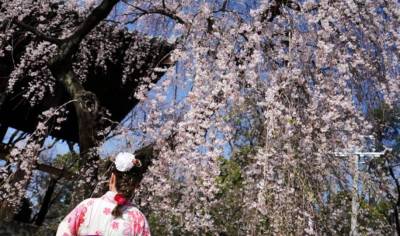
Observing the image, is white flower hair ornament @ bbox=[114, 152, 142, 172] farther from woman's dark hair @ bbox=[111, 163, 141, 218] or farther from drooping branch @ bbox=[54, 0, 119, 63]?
drooping branch @ bbox=[54, 0, 119, 63]

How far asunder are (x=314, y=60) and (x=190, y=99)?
1006 millimetres

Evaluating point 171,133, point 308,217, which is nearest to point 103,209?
point 308,217

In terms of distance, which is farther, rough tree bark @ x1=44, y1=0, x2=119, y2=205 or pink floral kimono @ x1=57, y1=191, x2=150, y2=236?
rough tree bark @ x1=44, y1=0, x2=119, y2=205

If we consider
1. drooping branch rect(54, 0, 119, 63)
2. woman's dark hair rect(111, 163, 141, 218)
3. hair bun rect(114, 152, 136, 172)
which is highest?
drooping branch rect(54, 0, 119, 63)

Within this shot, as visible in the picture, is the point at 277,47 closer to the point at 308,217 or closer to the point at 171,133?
the point at 171,133

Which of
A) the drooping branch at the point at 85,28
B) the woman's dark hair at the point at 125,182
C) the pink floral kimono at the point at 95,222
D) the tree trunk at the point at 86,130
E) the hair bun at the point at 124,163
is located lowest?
the pink floral kimono at the point at 95,222

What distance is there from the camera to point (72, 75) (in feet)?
16.2

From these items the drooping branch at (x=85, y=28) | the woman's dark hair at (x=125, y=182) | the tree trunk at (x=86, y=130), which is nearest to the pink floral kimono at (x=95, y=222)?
the woman's dark hair at (x=125, y=182)

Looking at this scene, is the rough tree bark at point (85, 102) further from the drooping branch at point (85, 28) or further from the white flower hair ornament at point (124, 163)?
the white flower hair ornament at point (124, 163)

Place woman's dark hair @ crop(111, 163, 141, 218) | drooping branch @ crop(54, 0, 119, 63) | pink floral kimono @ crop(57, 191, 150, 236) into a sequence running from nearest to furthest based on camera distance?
pink floral kimono @ crop(57, 191, 150, 236)
woman's dark hair @ crop(111, 163, 141, 218)
drooping branch @ crop(54, 0, 119, 63)

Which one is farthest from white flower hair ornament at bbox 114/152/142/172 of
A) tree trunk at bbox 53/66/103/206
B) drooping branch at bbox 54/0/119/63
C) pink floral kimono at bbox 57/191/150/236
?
drooping branch at bbox 54/0/119/63

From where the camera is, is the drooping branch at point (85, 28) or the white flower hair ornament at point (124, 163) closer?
the white flower hair ornament at point (124, 163)

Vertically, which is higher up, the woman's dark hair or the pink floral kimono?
the woman's dark hair

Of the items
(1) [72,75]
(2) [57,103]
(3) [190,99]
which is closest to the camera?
(3) [190,99]
